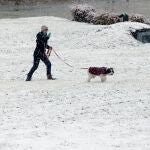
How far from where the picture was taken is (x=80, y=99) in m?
14.8

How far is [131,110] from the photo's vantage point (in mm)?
13594

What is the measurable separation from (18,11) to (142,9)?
8.12 meters

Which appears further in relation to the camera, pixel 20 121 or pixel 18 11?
pixel 18 11

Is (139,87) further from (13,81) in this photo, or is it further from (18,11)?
(18,11)

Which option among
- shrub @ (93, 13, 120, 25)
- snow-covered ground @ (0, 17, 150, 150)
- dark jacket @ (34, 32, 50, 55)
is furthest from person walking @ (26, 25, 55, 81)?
shrub @ (93, 13, 120, 25)

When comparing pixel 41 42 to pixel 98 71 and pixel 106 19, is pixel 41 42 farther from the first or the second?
pixel 106 19

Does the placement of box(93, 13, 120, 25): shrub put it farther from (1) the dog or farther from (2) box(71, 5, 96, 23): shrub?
(1) the dog

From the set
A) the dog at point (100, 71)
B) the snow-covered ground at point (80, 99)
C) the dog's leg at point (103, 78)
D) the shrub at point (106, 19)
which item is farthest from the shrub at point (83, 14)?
the dog at point (100, 71)

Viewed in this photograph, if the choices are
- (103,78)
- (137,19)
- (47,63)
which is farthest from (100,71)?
(137,19)

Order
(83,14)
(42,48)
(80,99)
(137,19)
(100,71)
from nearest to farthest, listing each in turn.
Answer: (80,99) < (100,71) < (42,48) < (137,19) < (83,14)

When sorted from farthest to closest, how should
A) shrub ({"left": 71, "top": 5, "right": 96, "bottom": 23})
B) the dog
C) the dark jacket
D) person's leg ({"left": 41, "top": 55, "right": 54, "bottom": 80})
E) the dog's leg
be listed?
shrub ({"left": 71, "top": 5, "right": 96, "bottom": 23}), person's leg ({"left": 41, "top": 55, "right": 54, "bottom": 80}), the dark jacket, the dog's leg, the dog

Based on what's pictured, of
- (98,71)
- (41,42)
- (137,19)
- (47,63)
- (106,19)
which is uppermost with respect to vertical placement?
(41,42)

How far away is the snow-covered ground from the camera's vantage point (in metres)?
11.4

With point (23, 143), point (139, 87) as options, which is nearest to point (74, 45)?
point (139, 87)
